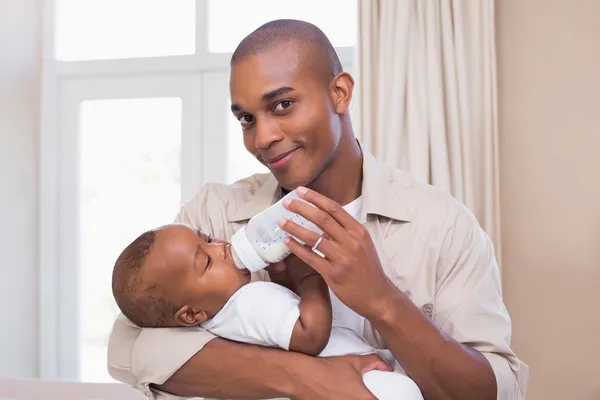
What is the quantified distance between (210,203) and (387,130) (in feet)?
5.25

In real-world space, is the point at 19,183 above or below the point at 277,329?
above

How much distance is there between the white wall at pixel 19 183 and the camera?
346cm

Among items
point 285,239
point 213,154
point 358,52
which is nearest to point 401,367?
point 285,239

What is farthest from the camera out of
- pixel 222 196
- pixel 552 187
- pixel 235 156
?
pixel 235 156

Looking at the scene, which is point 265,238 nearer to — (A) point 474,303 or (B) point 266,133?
(B) point 266,133

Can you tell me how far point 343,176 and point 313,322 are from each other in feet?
1.45

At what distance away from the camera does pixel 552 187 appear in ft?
9.85

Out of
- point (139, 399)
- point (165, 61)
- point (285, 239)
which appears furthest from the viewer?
point (165, 61)

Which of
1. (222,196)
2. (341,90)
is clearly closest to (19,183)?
(222,196)

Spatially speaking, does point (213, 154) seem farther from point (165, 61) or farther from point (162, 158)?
point (165, 61)

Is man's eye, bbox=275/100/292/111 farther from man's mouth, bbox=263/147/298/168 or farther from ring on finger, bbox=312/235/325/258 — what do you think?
ring on finger, bbox=312/235/325/258

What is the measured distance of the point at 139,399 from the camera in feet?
8.65

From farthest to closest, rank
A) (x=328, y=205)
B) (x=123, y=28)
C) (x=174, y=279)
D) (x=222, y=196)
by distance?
1. (x=123, y=28)
2. (x=222, y=196)
3. (x=174, y=279)
4. (x=328, y=205)

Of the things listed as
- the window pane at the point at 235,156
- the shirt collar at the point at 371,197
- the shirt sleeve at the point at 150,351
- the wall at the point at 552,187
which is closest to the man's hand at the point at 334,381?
the shirt sleeve at the point at 150,351
